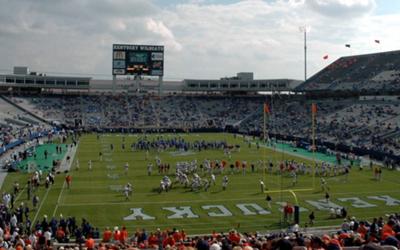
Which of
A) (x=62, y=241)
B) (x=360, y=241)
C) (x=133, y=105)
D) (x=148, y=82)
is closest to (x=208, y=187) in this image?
(x=62, y=241)

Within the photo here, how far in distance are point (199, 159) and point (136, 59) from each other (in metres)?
31.5

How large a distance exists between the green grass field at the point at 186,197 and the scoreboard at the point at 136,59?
30828 mm

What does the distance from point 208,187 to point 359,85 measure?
41.3m

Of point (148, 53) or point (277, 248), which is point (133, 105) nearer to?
point (148, 53)

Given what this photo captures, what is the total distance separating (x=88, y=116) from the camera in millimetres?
65750

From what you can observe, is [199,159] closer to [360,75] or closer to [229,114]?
[229,114]

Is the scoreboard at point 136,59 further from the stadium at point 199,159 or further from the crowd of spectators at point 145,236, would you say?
the crowd of spectators at point 145,236

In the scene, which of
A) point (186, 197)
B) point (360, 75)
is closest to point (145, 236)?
point (186, 197)

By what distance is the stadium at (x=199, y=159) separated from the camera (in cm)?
1669

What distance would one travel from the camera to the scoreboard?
6322 centimetres

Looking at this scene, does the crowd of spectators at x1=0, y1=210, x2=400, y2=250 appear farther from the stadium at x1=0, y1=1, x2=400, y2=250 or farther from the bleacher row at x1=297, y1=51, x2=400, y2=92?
the bleacher row at x1=297, y1=51, x2=400, y2=92

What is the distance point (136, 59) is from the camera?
6359 cm

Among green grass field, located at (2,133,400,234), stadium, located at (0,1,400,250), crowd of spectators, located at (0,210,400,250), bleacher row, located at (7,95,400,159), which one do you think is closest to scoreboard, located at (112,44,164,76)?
stadium, located at (0,1,400,250)

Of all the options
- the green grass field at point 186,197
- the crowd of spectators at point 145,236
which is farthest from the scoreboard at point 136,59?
the crowd of spectators at point 145,236
